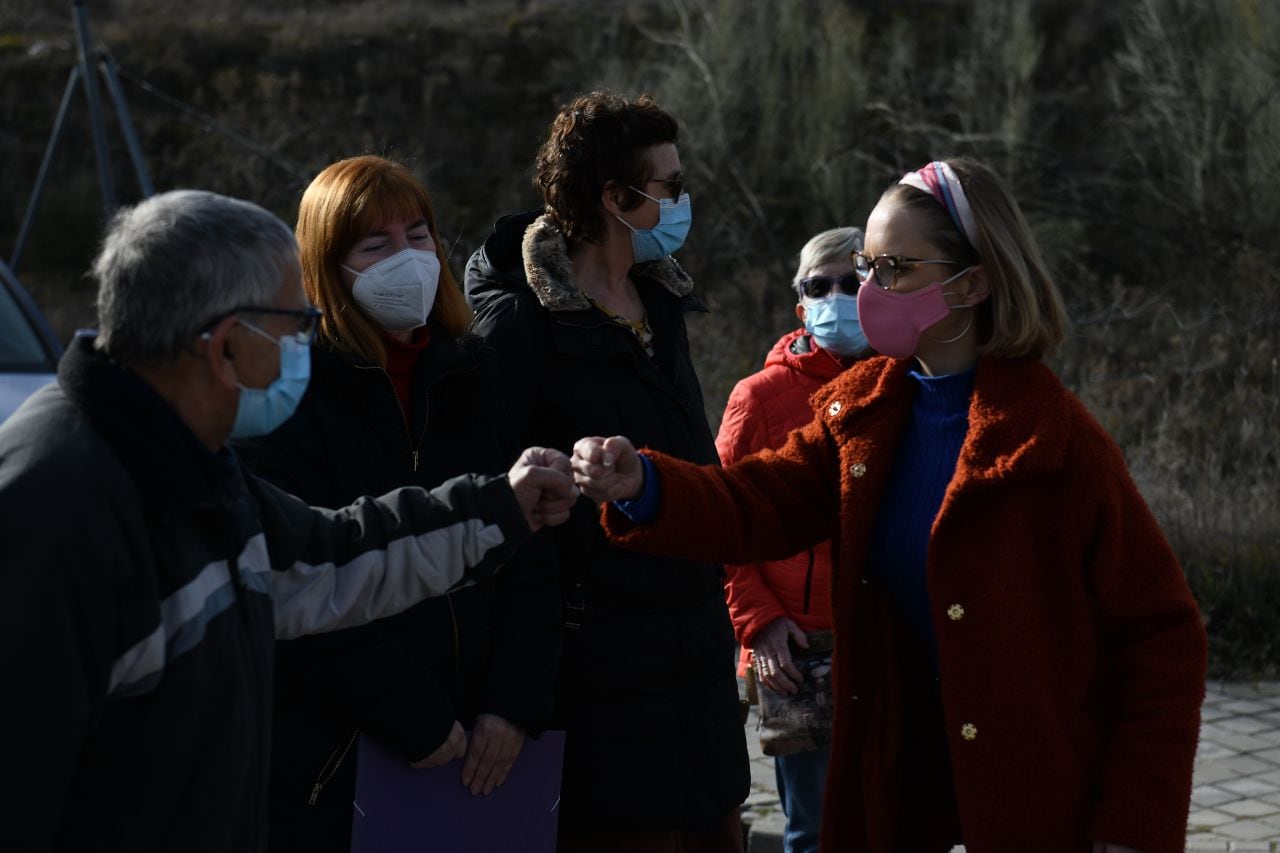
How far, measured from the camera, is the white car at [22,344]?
7.46m

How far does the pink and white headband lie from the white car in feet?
17.4

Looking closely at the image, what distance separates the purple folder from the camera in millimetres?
Answer: 3395

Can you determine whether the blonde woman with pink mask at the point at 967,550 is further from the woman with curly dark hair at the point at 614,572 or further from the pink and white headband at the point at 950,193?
the woman with curly dark hair at the point at 614,572

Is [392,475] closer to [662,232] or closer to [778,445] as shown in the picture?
[662,232]

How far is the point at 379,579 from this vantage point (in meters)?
2.96

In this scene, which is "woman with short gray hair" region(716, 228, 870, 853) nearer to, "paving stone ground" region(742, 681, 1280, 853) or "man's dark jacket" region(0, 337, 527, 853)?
"paving stone ground" region(742, 681, 1280, 853)

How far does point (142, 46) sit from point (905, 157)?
13.7m

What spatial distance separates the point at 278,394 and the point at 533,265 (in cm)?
147

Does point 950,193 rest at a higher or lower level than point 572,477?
higher

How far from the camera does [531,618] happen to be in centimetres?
363

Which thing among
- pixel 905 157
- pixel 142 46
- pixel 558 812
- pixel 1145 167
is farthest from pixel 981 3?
pixel 558 812

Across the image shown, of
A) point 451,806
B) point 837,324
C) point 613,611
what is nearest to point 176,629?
point 451,806

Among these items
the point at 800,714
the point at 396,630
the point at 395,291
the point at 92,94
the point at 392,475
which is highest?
the point at 92,94

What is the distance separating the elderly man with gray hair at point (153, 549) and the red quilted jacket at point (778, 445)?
7.26 ft
